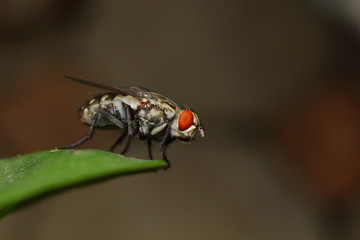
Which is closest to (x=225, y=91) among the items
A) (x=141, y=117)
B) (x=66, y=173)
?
(x=141, y=117)

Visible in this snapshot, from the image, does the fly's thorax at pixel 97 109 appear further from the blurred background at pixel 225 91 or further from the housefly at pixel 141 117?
Result: the blurred background at pixel 225 91

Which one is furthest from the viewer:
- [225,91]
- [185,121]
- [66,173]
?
[225,91]

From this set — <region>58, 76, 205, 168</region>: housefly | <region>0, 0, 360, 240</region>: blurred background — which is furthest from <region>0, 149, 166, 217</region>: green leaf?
<region>0, 0, 360, 240</region>: blurred background

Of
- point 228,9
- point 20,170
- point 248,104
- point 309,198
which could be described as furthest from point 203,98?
point 20,170

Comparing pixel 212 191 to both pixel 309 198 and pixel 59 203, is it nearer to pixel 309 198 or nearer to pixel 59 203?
pixel 309 198

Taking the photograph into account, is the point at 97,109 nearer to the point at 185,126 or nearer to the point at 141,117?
the point at 141,117

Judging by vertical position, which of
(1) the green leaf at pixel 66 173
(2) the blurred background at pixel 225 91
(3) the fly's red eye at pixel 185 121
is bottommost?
(2) the blurred background at pixel 225 91

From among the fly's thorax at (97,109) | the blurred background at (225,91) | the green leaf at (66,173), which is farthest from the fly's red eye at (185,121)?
the blurred background at (225,91)
